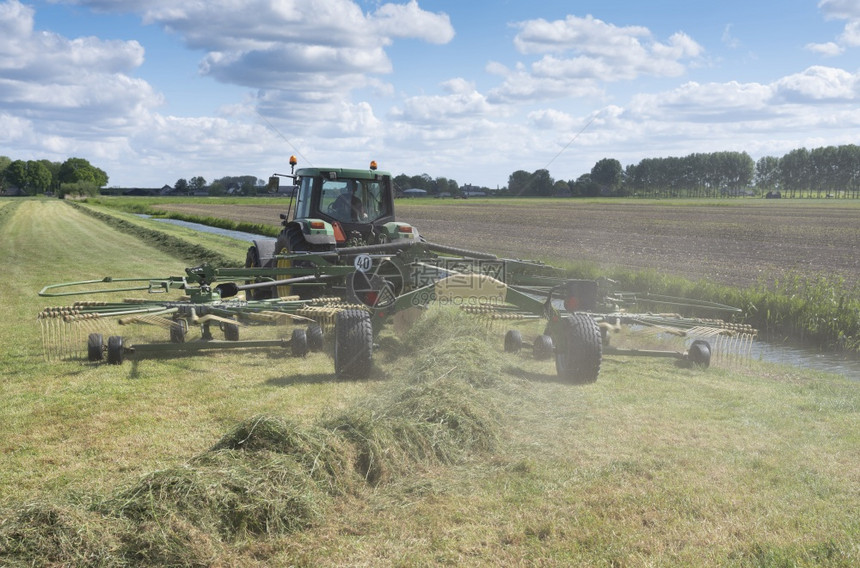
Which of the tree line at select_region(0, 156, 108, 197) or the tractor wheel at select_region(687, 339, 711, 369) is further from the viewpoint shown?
the tree line at select_region(0, 156, 108, 197)

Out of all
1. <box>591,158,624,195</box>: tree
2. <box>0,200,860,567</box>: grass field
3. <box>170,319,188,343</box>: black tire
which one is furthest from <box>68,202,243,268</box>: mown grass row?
<box>591,158,624,195</box>: tree

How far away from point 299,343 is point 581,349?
10.9 feet

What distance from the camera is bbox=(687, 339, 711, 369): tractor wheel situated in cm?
820

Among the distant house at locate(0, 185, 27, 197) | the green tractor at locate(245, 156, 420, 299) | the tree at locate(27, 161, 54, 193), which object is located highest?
the tree at locate(27, 161, 54, 193)

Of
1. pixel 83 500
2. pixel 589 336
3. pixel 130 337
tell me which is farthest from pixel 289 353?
pixel 83 500

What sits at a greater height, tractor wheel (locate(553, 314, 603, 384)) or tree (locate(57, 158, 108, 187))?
tree (locate(57, 158, 108, 187))

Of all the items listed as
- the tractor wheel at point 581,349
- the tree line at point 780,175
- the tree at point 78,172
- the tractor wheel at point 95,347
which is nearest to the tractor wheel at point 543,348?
the tractor wheel at point 581,349

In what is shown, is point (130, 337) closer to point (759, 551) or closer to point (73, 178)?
point (759, 551)

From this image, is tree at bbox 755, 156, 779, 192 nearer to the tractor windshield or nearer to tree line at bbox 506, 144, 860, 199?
tree line at bbox 506, 144, 860, 199

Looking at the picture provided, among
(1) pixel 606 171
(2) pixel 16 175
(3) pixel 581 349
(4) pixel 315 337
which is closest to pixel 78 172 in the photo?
(2) pixel 16 175

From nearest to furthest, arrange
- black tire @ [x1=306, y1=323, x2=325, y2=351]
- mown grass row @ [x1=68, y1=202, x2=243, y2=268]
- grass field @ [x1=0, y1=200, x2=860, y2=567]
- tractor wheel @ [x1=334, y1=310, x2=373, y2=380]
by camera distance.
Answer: grass field @ [x1=0, y1=200, x2=860, y2=567] → tractor wheel @ [x1=334, y1=310, x2=373, y2=380] → black tire @ [x1=306, y1=323, x2=325, y2=351] → mown grass row @ [x1=68, y1=202, x2=243, y2=268]

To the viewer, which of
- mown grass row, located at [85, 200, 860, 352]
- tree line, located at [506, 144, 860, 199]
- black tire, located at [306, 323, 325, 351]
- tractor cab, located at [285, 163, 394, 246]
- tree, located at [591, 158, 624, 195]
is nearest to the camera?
black tire, located at [306, 323, 325, 351]

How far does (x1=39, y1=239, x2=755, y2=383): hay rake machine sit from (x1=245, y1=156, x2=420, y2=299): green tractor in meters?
0.41

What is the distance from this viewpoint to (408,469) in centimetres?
485
